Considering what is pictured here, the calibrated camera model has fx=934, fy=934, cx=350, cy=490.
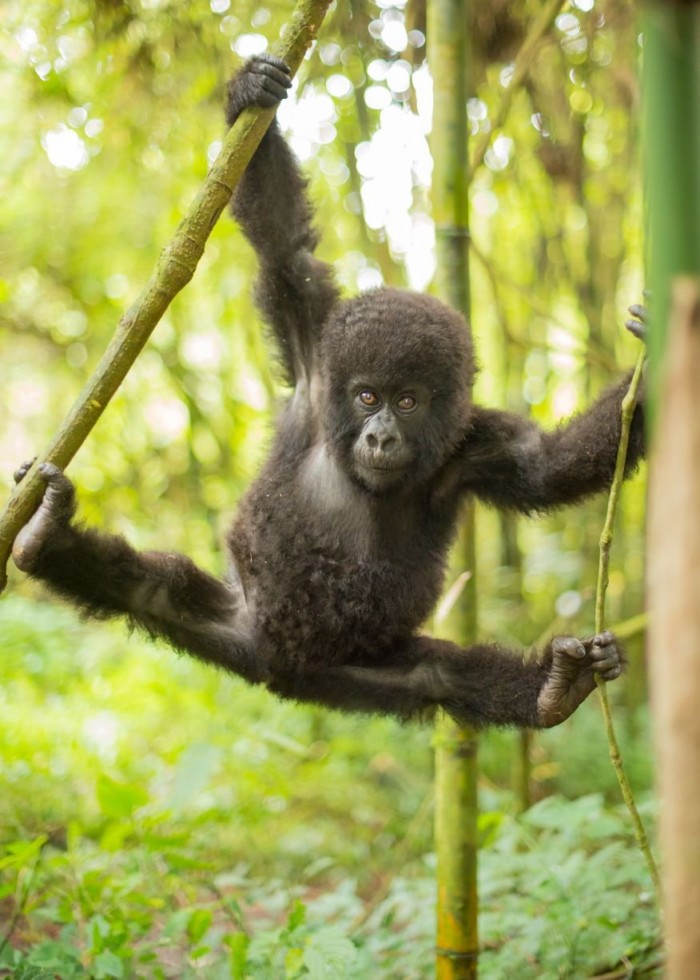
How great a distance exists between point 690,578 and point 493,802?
4420mm

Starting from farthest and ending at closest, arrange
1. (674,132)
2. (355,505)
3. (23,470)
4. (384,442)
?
(355,505) → (384,442) → (23,470) → (674,132)

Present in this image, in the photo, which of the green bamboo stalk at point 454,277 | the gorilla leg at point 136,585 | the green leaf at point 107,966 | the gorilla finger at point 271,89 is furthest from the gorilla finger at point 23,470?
the green bamboo stalk at point 454,277

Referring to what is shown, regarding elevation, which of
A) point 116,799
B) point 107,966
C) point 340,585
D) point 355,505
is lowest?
point 107,966

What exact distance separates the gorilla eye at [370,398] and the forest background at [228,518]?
57 centimetres

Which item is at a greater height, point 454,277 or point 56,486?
point 454,277

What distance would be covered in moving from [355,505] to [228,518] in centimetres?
276

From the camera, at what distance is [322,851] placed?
480 centimetres

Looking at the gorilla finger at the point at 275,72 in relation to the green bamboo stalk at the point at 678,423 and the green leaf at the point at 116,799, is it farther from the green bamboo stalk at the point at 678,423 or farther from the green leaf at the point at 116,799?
the green leaf at the point at 116,799

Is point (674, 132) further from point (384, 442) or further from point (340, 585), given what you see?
point (340, 585)

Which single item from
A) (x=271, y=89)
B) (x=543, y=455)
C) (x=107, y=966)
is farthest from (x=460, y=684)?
(x=271, y=89)

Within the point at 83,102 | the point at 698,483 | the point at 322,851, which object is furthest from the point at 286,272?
the point at 322,851

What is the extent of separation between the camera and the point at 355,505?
3047mm

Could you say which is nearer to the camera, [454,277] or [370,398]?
[370,398]

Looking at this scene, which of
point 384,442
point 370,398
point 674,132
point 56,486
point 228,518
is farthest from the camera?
point 228,518
